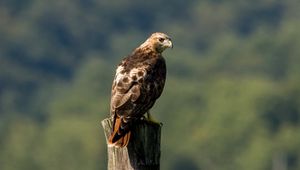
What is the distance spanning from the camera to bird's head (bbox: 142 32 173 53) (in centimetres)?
1221

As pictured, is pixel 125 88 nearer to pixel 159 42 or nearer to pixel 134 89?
pixel 134 89

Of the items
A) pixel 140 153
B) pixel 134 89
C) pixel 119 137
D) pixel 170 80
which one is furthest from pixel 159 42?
pixel 170 80

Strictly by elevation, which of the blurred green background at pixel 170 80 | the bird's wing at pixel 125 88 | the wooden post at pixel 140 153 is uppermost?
the blurred green background at pixel 170 80

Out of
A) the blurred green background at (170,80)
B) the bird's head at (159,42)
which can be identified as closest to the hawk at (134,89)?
the bird's head at (159,42)

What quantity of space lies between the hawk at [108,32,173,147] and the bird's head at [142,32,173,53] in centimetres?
29

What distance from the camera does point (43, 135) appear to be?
294 ft

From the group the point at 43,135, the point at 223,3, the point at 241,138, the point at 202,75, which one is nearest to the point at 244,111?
the point at 241,138

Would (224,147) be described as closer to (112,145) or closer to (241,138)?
(241,138)

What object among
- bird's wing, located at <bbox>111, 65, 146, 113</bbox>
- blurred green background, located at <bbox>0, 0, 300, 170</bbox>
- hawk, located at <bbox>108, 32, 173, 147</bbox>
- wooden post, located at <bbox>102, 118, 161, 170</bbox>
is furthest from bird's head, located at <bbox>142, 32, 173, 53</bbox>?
blurred green background, located at <bbox>0, 0, 300, 170</bbox>

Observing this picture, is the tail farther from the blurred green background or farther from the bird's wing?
the blurred green background

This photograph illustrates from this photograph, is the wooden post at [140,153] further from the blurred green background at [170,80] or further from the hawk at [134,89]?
the blurred green background at [170,80]

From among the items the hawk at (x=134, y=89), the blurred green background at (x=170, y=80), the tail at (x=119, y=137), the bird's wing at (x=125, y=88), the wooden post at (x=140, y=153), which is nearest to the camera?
the wooden post at (x=140, y=153)

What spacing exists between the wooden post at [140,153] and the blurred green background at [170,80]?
2200 inches

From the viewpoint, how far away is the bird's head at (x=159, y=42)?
12.2m
